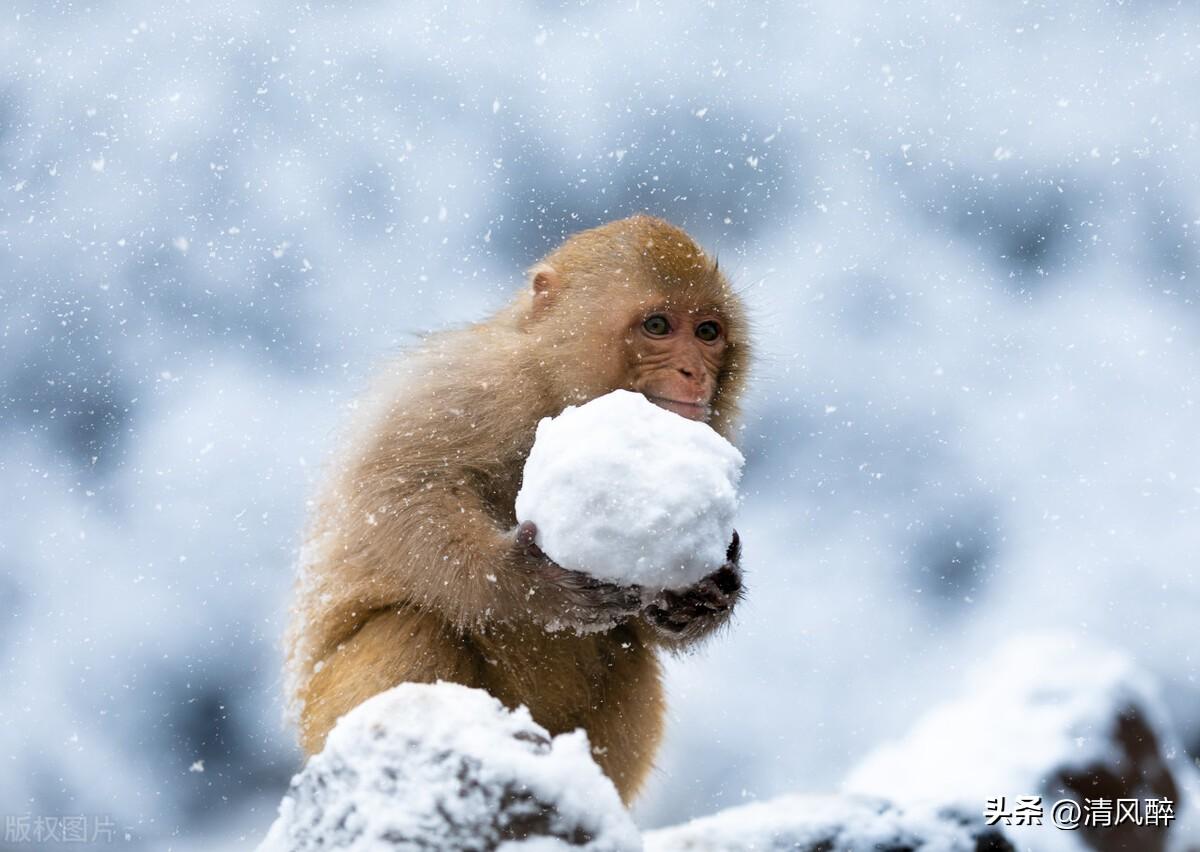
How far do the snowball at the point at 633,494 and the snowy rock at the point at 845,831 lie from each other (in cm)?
150

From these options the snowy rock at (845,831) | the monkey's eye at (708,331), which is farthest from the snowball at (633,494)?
the snowy rock at (845,831)

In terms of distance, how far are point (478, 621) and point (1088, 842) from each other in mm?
3117

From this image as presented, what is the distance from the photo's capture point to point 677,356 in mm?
5496

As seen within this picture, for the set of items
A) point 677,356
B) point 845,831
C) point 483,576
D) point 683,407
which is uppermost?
point 677,356

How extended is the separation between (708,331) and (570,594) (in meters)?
1.43

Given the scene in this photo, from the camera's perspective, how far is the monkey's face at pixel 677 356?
5.32m

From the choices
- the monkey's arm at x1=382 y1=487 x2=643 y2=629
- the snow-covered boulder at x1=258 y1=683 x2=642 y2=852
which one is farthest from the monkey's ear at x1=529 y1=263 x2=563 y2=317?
the snow-covered boulder at x1=258 y1=683 x2=642 y2=852

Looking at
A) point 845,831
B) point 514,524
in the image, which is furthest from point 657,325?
point 845,831

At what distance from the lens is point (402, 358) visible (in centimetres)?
597

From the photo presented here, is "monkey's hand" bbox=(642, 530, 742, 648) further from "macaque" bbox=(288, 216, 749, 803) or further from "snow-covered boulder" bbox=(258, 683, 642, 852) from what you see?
"snow-covered boulder" bbox=(258, 683, 642, 852)

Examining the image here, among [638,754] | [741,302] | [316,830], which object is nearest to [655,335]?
[741,302]

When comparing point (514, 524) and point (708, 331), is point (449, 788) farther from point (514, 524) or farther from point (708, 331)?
point (708, 331)

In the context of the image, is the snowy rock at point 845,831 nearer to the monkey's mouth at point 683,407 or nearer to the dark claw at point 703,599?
the dark claw at point 703,599

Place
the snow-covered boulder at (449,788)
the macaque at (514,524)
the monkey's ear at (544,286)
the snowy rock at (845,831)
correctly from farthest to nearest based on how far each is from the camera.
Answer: the monkey's ear at (544,286) < the snowy rock at (845,831) < the macaque at (514,524) < the snow-covered boulder at (449,788)
